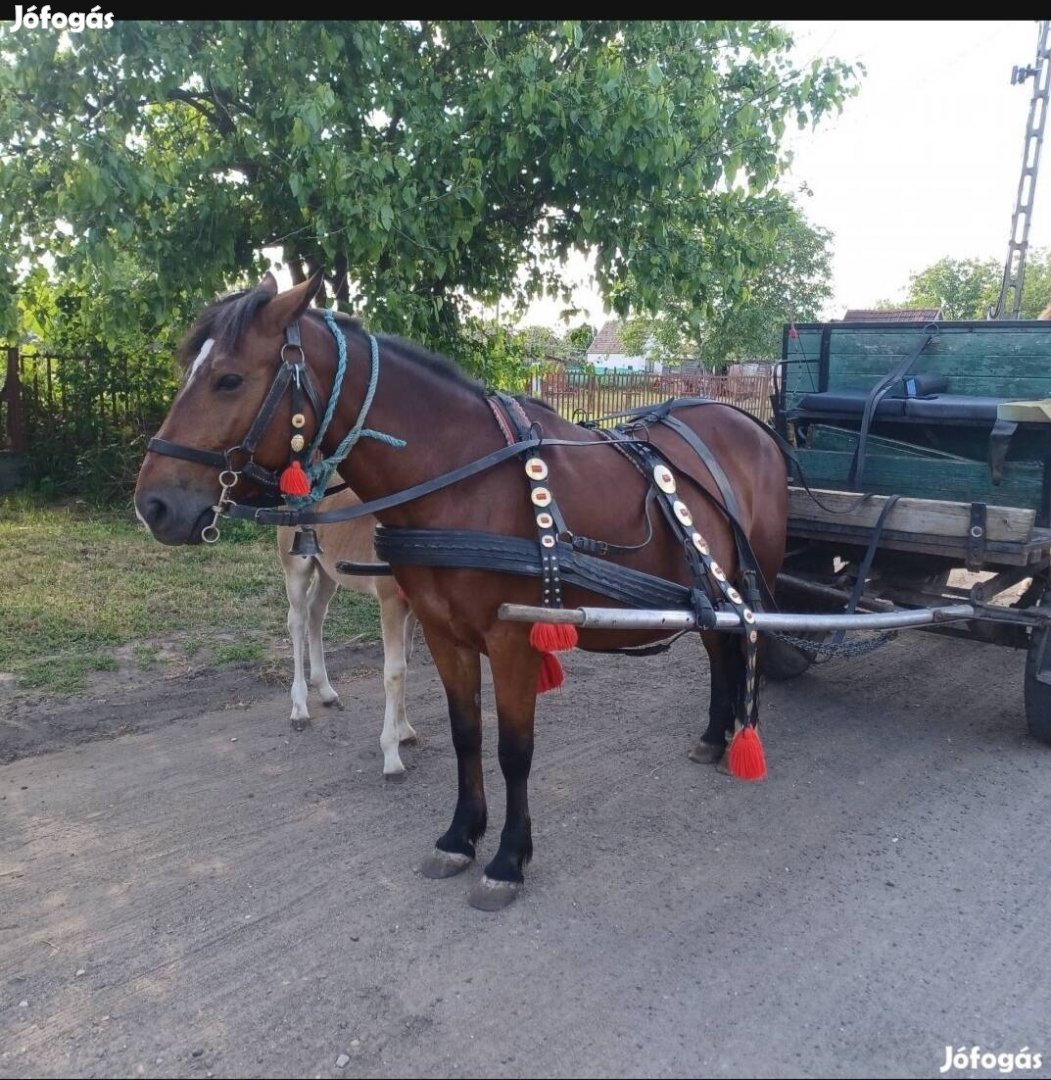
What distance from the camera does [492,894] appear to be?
3004 mm

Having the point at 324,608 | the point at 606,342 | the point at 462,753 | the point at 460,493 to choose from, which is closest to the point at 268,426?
the point at 460,493

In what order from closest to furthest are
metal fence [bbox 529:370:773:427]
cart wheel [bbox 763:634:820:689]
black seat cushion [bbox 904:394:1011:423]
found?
black seat cushion [bbox 904:394:1011:423] → cart wheel [bbox 763:634:820:689] → metal fence [bbox 529:370:773:427]

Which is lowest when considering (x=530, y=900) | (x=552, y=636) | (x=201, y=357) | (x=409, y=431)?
(x=530, y=900)

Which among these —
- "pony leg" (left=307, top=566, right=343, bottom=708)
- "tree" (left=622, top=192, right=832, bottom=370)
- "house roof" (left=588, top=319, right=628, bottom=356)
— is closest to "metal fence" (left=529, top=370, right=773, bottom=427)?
"tree" (left=622, top=192, right=832, bottom=370)

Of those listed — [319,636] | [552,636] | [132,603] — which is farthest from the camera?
[132,603]

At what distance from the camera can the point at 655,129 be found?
507cm

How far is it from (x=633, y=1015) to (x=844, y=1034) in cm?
57

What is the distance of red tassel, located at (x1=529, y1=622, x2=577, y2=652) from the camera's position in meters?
2.80

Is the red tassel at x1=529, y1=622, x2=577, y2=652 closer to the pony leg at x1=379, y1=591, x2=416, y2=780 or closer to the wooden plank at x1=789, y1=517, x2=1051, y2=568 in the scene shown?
the pony leg at x1=379, y1=591, x2=416, y2=780

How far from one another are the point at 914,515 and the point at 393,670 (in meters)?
2.55

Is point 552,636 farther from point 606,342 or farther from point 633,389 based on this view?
point 606,342

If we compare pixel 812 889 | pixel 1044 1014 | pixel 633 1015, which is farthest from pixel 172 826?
pixel 1044 1014

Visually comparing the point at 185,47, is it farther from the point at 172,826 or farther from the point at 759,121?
the point at 172,826

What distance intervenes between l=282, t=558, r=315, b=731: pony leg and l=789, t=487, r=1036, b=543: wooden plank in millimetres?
2599
